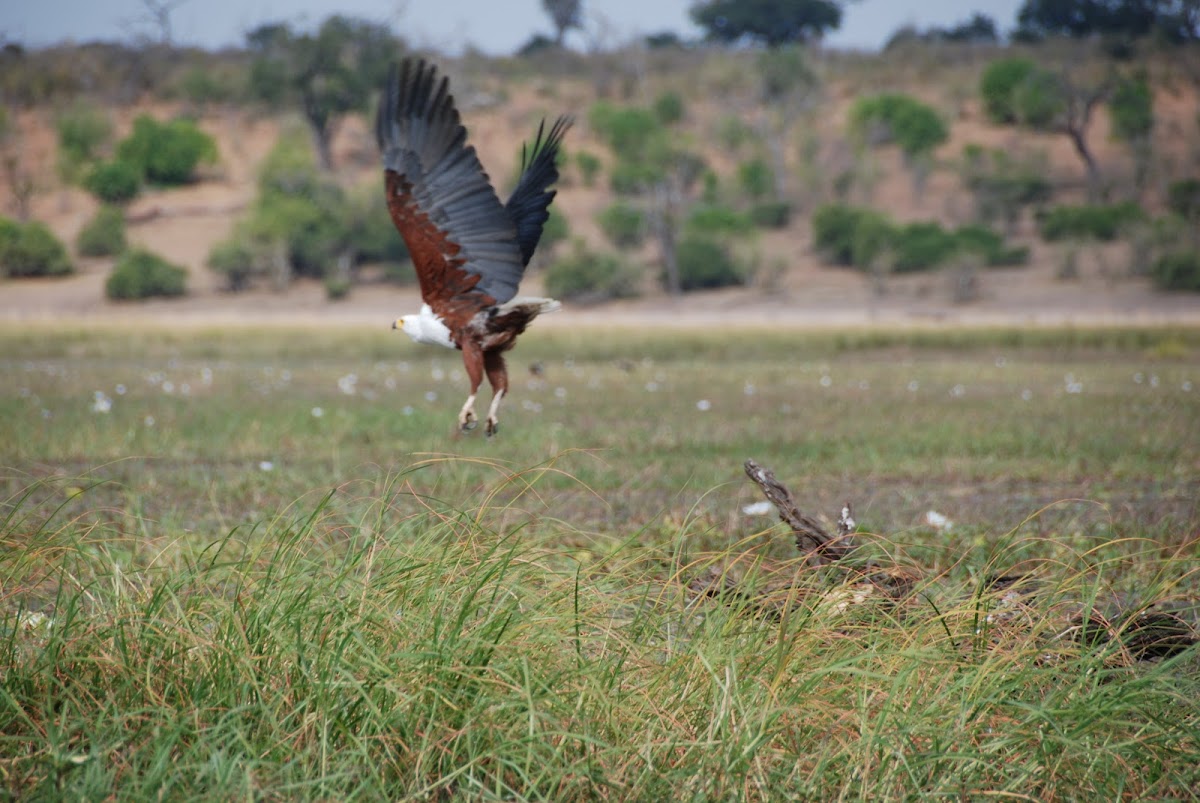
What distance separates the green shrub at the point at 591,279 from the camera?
3086 cm

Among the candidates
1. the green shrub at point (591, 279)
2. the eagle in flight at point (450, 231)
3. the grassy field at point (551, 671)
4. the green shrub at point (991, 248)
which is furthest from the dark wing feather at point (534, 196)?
the green shrub at point (991, 248)

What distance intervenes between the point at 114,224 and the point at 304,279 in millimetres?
5297

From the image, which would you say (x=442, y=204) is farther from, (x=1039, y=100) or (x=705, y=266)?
(x=1039, y=100)

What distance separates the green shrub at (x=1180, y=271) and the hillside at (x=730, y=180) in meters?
0.36

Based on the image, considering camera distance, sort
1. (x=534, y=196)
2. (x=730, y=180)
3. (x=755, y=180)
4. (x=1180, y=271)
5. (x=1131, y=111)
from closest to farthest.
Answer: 1. (x=534, y=196)
2. (x=1180, y=271)
3. (x=755, y=180)
4. (x=1131, y=111)
5. (x=730, y=180)

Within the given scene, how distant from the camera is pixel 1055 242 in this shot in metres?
32.5

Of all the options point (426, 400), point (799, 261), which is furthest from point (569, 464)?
point (799, 261)

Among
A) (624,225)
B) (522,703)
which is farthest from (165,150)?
(522,703)

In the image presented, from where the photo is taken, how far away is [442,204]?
5.12m

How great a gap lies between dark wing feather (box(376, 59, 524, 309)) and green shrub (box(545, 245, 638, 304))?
83.4ft

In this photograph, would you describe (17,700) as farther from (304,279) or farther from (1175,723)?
(304,279)

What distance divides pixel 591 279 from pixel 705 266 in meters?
2.93

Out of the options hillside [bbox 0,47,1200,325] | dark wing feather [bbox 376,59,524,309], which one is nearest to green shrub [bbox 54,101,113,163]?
hillside [bbox 0,47,1200,325]

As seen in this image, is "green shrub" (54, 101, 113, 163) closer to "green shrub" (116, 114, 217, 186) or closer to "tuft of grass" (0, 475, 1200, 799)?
"green shrub" (116, 114, 217, 186)
